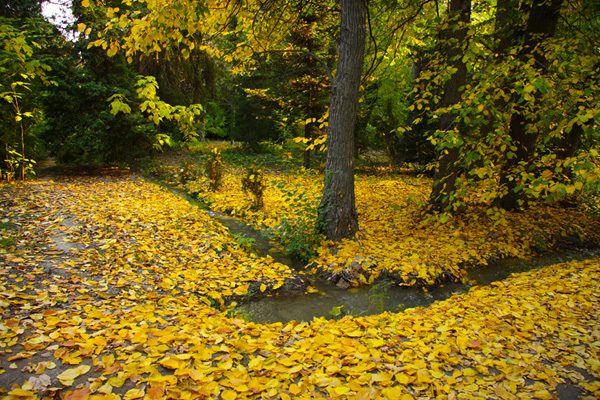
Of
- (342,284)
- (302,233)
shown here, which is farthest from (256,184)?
(342,284)

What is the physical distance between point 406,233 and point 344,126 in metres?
2.19

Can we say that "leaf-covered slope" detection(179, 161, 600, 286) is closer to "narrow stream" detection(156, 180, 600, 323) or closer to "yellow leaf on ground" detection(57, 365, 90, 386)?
"narrow stream" detection(156, 180, 600, 323)

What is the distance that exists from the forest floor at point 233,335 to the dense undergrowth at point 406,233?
18.5 inches

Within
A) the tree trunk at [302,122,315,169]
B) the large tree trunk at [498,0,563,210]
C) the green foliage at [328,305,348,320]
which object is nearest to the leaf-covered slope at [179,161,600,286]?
the large tree trunk at [498,0,563,210]

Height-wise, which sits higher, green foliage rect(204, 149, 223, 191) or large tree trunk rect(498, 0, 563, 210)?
large tree trunk rect(498, 0, 563, 210)

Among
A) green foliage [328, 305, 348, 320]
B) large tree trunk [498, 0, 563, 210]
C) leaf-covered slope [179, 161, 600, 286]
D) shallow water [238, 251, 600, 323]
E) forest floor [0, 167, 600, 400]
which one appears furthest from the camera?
large tree trunk [498, 0, 563, 210]

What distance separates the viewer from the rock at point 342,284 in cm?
405

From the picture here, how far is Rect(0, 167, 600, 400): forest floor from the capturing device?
6.01 feet

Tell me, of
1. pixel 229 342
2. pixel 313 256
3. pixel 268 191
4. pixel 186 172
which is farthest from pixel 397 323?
pixel 186 172

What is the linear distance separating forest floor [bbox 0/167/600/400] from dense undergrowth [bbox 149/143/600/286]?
1.54 feet

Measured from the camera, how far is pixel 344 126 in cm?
482

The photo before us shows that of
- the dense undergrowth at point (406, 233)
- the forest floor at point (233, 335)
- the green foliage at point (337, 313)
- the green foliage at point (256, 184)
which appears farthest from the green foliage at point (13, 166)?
the green foliage at point (337, 313)

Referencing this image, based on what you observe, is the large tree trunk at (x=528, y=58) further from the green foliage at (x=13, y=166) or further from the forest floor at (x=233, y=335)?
the green foliage at (x=13, y=166)

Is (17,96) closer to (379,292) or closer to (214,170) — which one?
(214,170)
